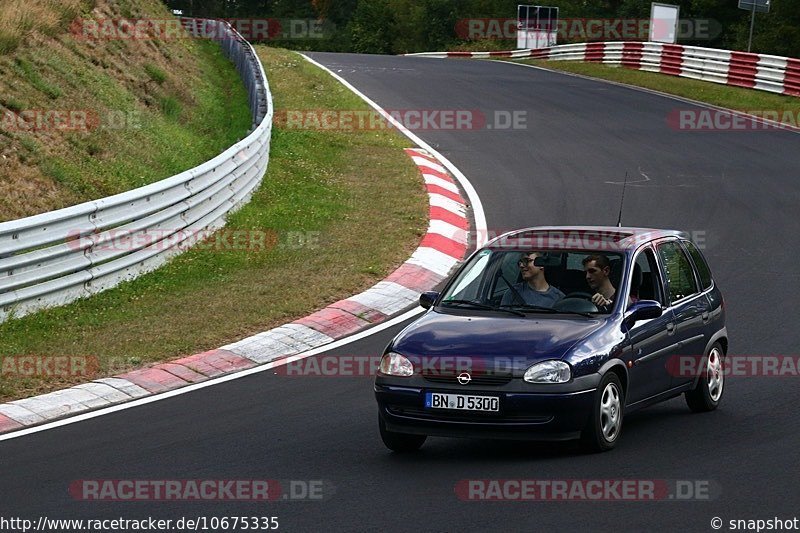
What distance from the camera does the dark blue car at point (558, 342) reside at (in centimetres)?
779

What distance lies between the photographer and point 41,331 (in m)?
11.9

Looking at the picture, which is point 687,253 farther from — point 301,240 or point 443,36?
point 443,36

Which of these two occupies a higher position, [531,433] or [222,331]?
[531,433]

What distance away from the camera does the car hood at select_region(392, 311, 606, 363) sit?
790cm

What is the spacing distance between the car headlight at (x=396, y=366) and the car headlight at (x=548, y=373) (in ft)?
2.55

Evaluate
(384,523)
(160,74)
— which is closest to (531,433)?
(384,523)

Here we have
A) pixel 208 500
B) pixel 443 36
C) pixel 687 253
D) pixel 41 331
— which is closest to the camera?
pixel 208 500

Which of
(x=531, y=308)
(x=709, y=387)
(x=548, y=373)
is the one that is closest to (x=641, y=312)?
(x=531, y=308)

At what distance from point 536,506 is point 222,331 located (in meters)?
5.61

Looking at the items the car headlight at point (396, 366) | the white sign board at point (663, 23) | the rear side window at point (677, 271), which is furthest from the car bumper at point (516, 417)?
the white sign board at point (663, 23)

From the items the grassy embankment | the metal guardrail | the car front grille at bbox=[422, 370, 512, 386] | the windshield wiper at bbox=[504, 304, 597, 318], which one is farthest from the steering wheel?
the metal guardrail

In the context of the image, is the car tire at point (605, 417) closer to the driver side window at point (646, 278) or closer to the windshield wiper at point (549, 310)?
the windshield wiper at point (549, 310)

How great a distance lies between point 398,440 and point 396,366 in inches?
19.9

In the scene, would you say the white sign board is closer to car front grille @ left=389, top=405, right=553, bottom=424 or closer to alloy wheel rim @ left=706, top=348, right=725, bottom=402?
alloy wheel rim @ left=706, top=348, right=725, bottom=402
